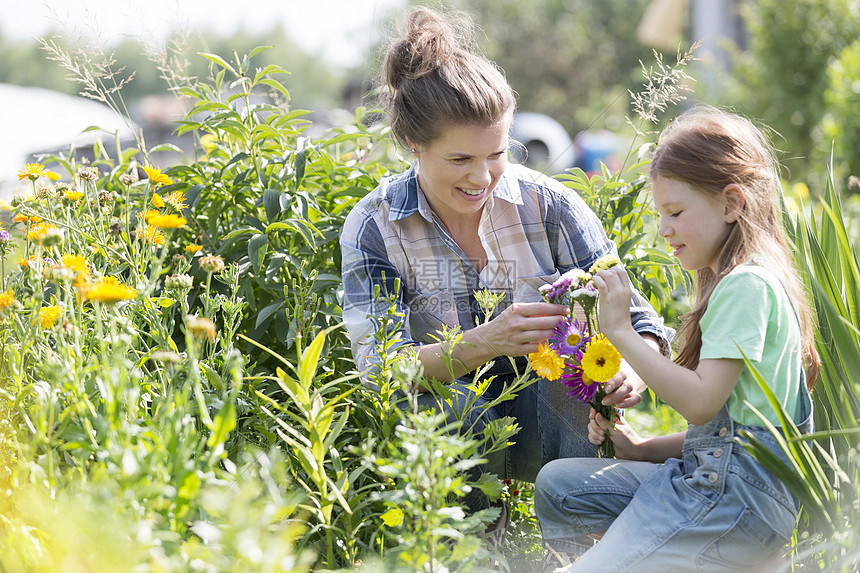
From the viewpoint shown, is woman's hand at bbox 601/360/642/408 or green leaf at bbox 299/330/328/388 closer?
green leaf at bbox 299/330/328/388

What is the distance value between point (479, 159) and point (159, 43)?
1.10m

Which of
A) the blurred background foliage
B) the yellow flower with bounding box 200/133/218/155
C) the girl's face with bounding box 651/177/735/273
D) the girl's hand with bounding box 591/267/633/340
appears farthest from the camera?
the blurred background foliage

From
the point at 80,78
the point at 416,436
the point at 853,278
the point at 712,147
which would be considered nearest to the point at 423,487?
the point at 416,436

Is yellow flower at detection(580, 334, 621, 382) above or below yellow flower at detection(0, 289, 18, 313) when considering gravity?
below

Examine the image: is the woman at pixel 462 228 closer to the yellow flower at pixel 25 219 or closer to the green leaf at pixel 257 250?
the green leaf at pixel 257 250

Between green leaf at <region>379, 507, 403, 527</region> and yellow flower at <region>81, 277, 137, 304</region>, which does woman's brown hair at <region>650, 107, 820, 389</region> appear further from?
yellow flower at <region>81, 277, 137, 304</region>

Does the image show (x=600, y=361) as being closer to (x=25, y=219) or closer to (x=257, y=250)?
(x=257, y=250)

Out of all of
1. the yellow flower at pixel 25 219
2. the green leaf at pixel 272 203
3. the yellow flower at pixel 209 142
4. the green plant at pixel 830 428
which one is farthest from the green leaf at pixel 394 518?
the yellow flower at pixel 209 142

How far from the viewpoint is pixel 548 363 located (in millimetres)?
1636

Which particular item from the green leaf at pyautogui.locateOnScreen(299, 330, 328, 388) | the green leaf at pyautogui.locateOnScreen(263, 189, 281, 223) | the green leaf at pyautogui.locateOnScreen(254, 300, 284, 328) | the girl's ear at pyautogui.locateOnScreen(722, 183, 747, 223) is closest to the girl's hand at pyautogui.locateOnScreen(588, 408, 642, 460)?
the girl's ear at pyautogui.locateOnScreen(722, 183, 747, 223)

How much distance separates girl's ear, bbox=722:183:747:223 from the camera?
162 centimetres

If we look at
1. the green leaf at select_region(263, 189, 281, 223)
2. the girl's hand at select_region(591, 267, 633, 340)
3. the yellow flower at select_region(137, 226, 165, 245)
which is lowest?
the girl's hand at select_region(591, 267, 633, 340)

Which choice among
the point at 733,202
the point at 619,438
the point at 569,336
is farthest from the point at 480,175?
the point at 619,438

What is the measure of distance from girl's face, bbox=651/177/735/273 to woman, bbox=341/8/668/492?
30 centimetres
